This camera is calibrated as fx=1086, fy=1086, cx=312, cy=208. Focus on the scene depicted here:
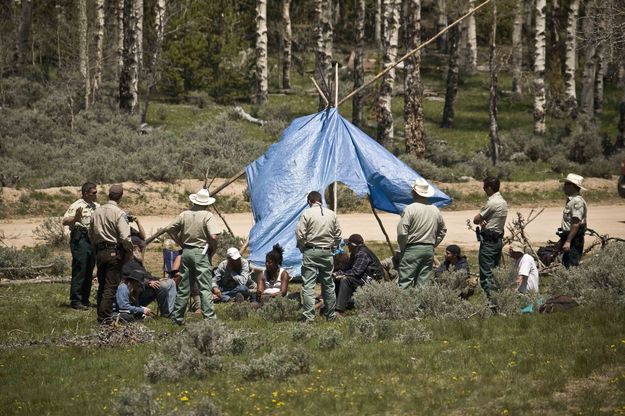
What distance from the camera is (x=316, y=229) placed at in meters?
13.6

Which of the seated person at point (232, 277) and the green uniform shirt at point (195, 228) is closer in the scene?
the green uniform shirt at point (195, 228)

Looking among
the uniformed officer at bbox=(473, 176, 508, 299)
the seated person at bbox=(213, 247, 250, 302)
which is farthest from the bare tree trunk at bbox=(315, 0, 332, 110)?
the uniformed officer at bbox=(473, 176, 508, 299)

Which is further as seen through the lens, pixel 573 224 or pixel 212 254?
pixel 573 224

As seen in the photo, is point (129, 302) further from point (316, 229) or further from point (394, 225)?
point (394, 225)

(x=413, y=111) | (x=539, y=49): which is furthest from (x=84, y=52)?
(x=539, y=49)

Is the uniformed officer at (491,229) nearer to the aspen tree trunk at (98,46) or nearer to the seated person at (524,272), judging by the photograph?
the seated person at (524,272)

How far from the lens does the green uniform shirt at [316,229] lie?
13.6m

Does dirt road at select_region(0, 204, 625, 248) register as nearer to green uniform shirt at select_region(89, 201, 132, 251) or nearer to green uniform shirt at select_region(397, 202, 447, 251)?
green uniform shirt at select_region(397, 202, 447, 251)

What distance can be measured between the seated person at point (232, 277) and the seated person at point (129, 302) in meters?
1.57

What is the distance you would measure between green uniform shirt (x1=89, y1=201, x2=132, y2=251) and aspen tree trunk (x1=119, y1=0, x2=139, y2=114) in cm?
1889

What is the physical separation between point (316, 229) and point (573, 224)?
13.0 ft

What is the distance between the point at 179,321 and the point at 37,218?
1086 cm

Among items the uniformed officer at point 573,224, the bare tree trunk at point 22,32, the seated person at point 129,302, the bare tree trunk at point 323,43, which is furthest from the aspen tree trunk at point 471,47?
the seated person at point 129,302

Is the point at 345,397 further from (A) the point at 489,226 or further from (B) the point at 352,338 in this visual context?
Answer: (A) the point at 489,226
